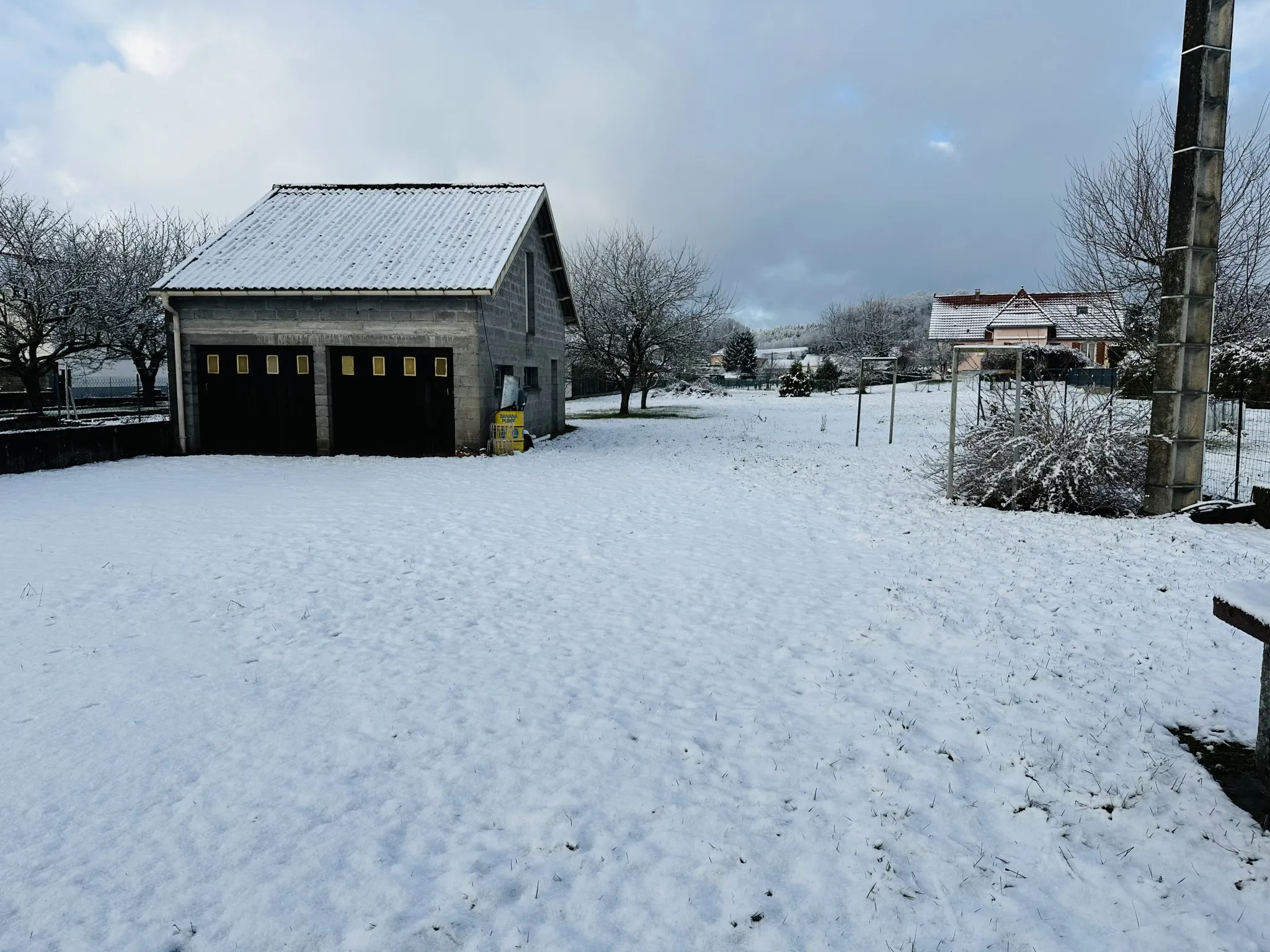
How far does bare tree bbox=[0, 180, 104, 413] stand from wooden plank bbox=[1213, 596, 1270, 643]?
1047 inches

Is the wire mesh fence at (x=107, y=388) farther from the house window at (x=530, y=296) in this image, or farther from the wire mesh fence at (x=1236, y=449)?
the wire mesh fence at (x=1236, y=449)

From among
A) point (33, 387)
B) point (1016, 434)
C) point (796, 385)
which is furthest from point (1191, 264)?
point (796, 385)

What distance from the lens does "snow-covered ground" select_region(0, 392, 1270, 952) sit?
9.39 ft

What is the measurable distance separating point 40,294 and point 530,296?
1450cm

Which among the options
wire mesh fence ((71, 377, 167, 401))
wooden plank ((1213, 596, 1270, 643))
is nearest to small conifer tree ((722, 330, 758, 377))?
wire mesh fence ((71, 377, 167, 401))

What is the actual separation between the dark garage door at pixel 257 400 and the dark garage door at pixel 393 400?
590mm

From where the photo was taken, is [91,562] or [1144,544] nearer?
[91,562]

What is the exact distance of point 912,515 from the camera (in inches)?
389

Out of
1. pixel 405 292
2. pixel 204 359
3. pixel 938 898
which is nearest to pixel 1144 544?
pixel 938 898

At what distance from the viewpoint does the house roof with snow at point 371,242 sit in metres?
15.8

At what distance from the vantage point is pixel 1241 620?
350cm

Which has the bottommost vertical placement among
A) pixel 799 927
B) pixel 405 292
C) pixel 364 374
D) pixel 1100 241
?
pixel 799 927

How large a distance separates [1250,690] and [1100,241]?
15.0 metres

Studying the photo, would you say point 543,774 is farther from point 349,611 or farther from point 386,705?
point 349,611
